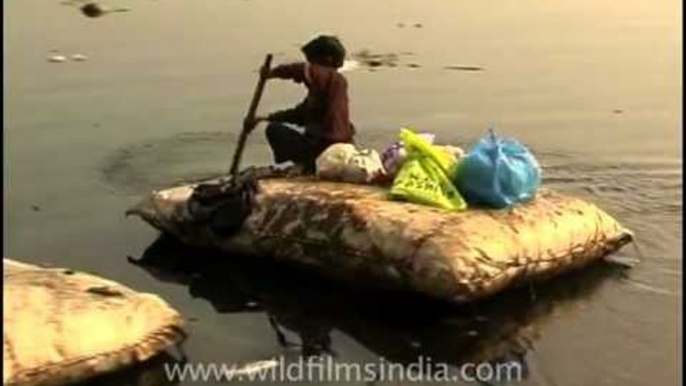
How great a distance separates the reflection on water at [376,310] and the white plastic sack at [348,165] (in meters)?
0.72

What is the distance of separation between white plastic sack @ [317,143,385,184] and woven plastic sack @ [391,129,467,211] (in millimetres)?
234

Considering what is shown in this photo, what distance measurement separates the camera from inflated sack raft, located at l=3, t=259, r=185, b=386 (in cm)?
570

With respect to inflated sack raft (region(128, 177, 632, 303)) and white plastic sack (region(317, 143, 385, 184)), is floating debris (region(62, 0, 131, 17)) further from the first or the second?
white plastic sack (region(317, 143, 385, 184))

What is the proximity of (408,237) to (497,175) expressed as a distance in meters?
0.79

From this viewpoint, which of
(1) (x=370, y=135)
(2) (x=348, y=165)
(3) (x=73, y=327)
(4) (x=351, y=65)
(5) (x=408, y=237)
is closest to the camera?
(3) (x=73, y=327)

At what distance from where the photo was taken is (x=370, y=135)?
11.6m

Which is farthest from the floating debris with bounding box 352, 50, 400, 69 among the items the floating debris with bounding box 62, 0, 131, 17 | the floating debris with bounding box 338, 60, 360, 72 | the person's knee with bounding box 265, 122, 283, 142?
the person's knee with bounding box 265, 122, 283, 142

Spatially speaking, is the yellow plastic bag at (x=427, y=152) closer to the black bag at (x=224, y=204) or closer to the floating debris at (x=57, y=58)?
the black bag at (x=224, y=204)

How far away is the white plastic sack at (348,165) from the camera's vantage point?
26.1 feet

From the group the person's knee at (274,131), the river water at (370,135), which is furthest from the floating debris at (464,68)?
the person's knee at (274,131)

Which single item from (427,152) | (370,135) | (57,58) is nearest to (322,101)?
(427,152)

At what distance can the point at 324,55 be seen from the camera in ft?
28.0

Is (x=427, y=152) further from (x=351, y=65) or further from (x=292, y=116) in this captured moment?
(x=351, y=65)

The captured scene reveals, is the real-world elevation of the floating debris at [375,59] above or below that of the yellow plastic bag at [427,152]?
below
